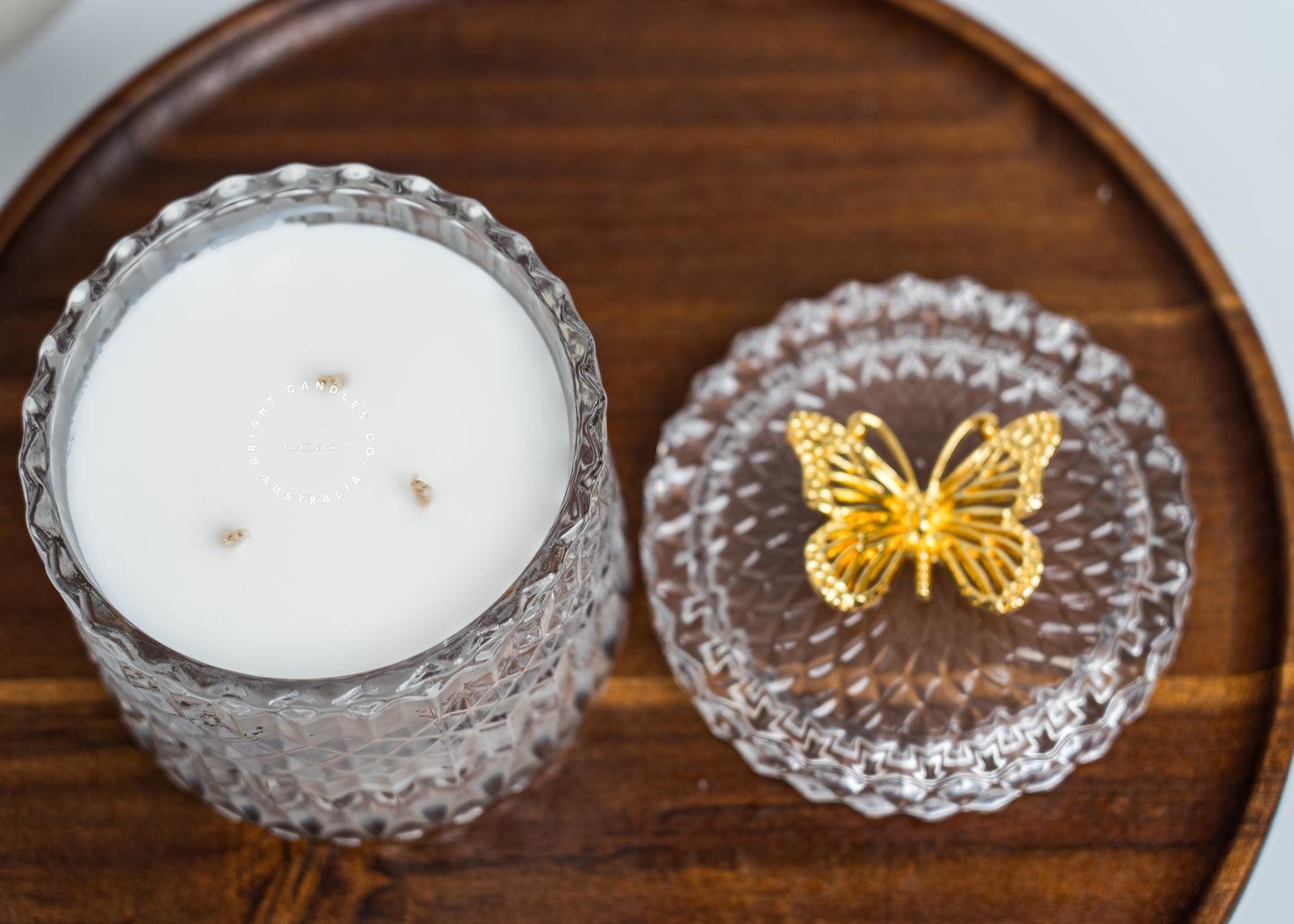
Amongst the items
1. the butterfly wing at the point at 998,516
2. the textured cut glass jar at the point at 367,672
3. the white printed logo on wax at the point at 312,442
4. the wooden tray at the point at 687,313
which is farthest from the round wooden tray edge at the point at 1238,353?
the white printed logo on wax at the point at 312,442

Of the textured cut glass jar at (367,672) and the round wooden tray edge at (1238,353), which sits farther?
the round wooden tray edge at (1238,353)

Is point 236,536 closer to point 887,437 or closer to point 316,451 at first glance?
point 316,451

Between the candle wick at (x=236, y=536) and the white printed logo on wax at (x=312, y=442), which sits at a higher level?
the white printed logo on wax at (x=312, y=442)

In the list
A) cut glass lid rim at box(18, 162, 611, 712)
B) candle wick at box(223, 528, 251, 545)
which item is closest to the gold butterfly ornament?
cut glass lid rim at box(18, 162, 611, 712)

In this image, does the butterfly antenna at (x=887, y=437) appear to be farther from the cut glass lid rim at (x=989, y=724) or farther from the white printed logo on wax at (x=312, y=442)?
the white printed logo on wax at (x=312, y=442)

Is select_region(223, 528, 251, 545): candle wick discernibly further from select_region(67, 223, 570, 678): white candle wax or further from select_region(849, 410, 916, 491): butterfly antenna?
select_region(849, 410, 916, 491): butterfly antenna

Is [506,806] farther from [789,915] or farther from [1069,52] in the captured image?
[1069,52]

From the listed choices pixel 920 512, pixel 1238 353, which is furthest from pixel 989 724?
pixel 1238 353
